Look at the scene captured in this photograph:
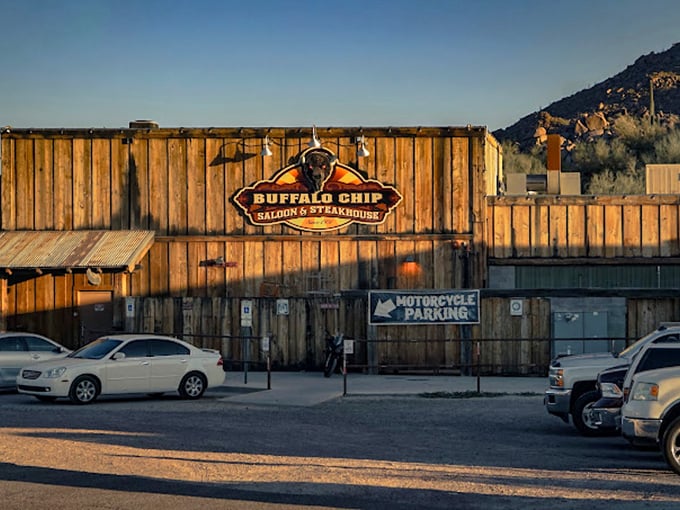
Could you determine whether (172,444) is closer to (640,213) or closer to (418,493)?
(418,493)

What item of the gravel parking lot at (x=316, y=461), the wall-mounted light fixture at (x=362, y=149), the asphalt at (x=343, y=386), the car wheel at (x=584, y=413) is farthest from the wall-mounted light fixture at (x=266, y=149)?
the car wheel at (x=584, y=413)

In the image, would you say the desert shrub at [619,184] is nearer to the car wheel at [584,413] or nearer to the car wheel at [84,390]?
the car wheel at [84,390]

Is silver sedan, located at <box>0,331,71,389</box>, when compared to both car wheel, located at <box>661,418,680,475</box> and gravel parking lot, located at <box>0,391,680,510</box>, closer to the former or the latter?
gravel parking lot, located at <box>0,391,680,510</box>

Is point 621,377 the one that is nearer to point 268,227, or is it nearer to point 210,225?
point 268,227

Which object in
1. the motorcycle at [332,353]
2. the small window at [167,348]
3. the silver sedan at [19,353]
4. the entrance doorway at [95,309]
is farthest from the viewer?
the entrance doorway at [95,309]

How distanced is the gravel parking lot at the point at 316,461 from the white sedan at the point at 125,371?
0.92 m

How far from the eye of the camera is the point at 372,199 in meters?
34.5

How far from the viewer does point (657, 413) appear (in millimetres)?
14008

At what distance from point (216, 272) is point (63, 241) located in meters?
4.69

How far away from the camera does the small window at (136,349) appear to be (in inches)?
940

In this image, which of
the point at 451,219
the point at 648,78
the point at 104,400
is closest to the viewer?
the point at 104,400

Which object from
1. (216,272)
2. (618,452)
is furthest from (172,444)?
(216,272)

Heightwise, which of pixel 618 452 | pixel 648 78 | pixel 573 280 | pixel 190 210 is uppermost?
pixel 648 78

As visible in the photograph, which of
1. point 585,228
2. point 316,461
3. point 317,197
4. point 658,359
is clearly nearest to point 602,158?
point 585,228
